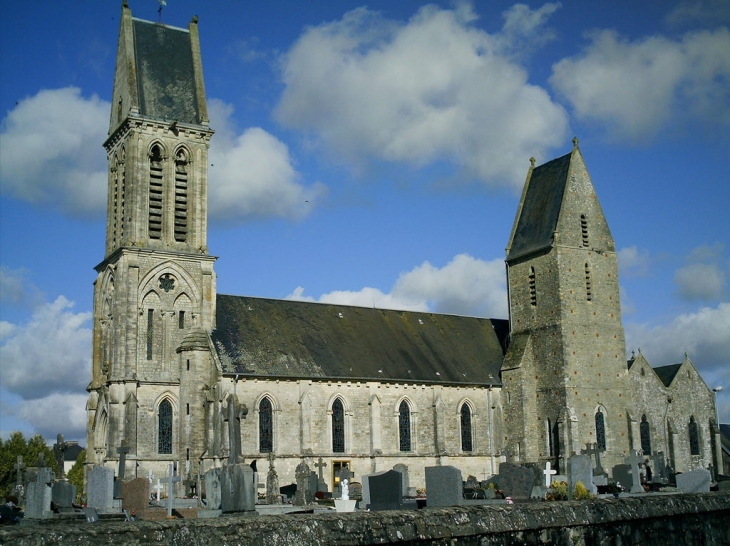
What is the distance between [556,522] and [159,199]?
36.7 metres

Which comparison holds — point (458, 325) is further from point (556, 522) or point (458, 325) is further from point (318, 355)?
point (556, 522)

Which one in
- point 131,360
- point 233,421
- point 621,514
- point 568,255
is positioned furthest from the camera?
point 568,255

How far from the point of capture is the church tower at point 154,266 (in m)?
39.2

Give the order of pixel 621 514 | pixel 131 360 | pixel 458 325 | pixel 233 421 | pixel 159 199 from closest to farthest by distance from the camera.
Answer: pixel 621 514
pixel 233 421
pixel 131 360
pixel 159 199
pixel 458 325

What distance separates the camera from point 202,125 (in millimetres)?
44125

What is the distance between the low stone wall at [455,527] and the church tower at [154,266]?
3018 cm

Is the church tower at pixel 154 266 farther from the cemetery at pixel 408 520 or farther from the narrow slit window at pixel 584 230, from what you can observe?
the narrow slit window at pixel 584 230

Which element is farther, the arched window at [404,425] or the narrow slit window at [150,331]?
the arched window at [404,425]

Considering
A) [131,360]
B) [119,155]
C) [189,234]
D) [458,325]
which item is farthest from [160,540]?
[458,325]

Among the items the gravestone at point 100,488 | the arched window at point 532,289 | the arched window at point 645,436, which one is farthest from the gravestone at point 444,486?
the arched window at point 645,436

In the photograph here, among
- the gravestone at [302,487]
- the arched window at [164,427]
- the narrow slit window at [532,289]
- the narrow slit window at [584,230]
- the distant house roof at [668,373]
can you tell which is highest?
the narrow slit window at [584,230]

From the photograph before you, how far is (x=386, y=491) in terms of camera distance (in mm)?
15438

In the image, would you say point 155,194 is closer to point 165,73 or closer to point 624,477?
point 165,73

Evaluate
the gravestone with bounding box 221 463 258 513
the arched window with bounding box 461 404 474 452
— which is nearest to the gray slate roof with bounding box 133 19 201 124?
the arched window with bounding box 461 404 474 452
